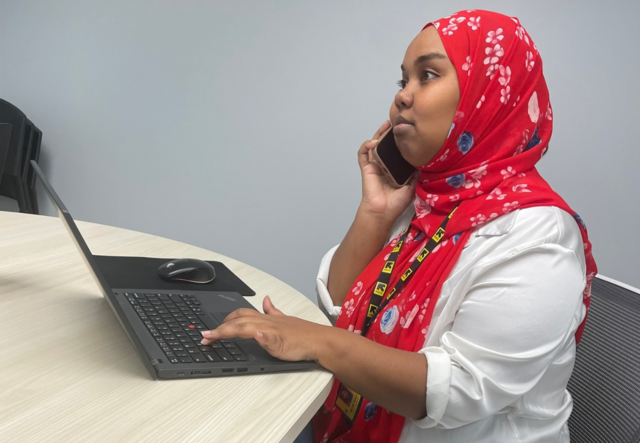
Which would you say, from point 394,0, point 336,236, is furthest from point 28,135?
point 394,0

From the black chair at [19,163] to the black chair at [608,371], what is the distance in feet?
7.88

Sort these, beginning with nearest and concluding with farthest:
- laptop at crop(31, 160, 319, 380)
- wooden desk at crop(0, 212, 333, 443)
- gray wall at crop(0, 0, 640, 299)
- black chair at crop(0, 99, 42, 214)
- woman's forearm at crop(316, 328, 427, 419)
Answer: wooden desk at crop(0, 212, 333, 443), laptop at crop(31, 160, 319, 380), woman's forearm at crop(316, 328, 427, 419), gray wall at crop(0, 0, 640, 299), black chair at crop(0, 99, 42, 214)

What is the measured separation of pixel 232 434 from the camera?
0.56m

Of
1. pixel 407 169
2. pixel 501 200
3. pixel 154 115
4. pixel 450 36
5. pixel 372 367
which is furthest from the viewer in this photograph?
pixel 154 115

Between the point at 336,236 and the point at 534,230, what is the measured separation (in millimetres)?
1367

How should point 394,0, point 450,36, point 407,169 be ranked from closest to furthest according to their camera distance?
point 450,36, point 407,169, point 394,0

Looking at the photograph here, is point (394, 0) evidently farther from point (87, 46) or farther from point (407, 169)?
point (87, 46)

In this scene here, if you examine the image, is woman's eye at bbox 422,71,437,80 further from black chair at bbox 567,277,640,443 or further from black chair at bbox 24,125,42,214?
black chair at bbox 24,125,42,214

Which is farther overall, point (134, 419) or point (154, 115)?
point (154, 115)

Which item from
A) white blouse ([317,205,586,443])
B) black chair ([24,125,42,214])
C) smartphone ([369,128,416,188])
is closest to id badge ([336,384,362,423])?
white blouse ([317,205,586,443])

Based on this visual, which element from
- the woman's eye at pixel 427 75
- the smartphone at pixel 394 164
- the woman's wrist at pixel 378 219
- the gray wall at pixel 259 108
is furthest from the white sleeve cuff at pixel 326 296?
the gray wall at pixel 259 108

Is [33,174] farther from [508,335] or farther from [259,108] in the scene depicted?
[508,335]

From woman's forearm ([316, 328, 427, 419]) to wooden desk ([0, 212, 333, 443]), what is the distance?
50 millimetres

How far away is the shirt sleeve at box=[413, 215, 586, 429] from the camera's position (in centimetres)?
80
